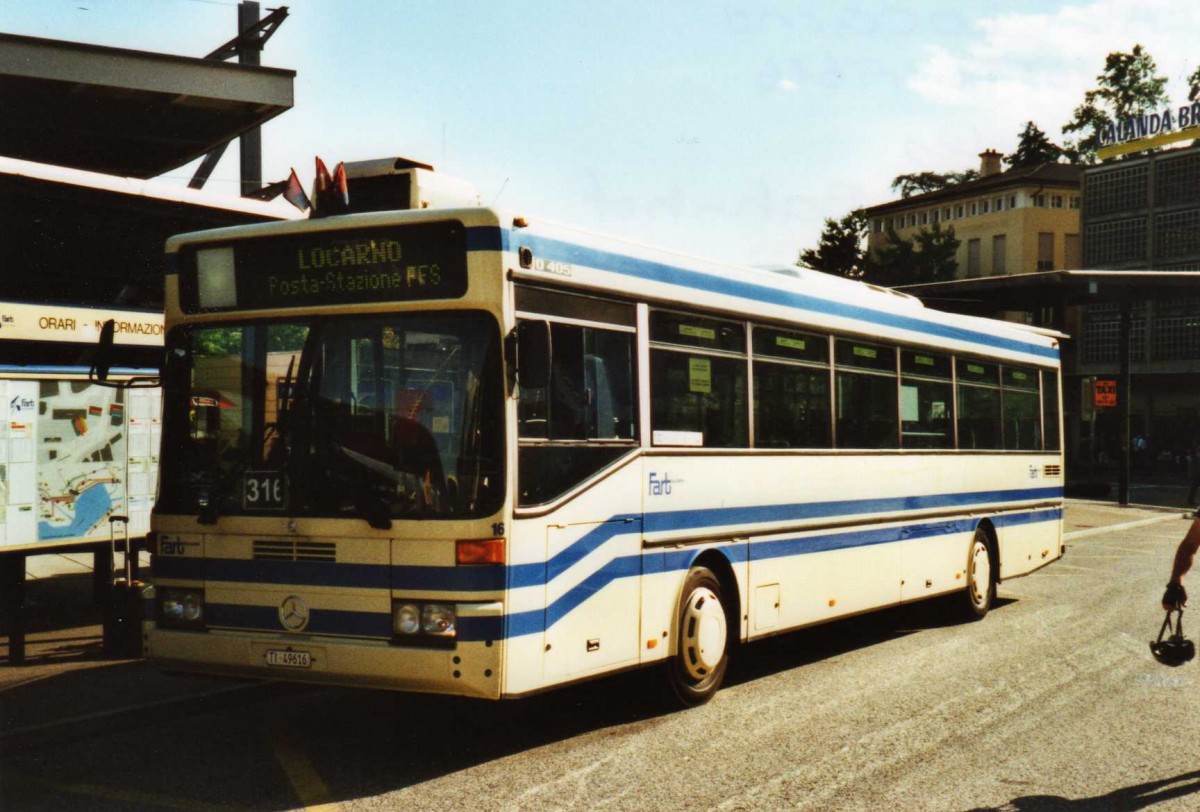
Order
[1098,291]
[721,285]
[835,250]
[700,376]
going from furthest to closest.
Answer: [835,250] → [1098,291] → [721,285] → [700,376]

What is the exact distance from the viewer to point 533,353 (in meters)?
7.02

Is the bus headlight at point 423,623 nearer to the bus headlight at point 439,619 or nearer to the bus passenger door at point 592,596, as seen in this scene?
the bus headlight at point 439,619

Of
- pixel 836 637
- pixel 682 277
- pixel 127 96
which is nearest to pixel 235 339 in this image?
pixel 682 277

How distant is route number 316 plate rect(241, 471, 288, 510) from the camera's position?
24.3ft

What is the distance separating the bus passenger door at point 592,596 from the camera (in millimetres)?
7449

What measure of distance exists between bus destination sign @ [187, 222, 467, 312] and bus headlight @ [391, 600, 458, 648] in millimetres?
1690

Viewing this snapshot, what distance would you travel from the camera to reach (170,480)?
25.9ft

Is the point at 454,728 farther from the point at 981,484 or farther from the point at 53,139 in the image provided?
the point at 53,139

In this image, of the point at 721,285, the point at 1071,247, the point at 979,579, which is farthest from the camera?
the point at 1071,247

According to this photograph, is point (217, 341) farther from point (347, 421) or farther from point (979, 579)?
point (979, 579)

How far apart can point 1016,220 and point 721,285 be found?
78.0m

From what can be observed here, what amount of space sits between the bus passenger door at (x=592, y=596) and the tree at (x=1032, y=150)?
Result: 95.0 metres

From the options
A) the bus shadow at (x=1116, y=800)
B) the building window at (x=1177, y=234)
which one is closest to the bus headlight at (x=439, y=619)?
the bus shadow at (x=1116, y=800)

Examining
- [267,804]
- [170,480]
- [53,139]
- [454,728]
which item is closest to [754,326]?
[454,728]
